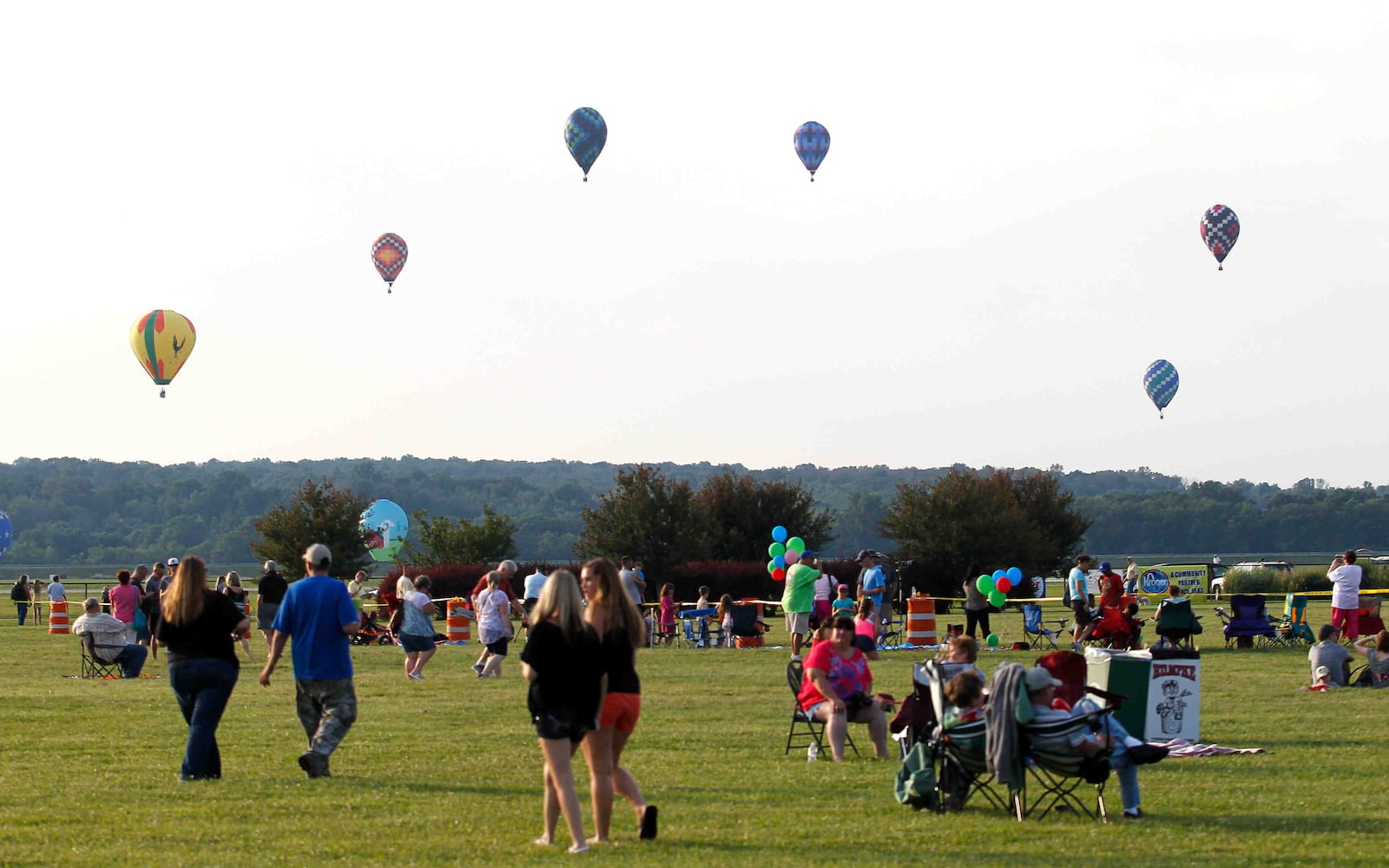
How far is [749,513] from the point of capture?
6100 cm

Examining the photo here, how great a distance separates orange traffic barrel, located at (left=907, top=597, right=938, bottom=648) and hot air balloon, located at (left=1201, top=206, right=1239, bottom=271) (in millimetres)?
32454

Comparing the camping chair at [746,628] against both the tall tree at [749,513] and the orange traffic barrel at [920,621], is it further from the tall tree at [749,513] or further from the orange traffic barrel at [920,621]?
the tall tree at [749,513]

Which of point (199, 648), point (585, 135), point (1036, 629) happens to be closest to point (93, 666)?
point (199, 648)

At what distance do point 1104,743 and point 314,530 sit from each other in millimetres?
51179

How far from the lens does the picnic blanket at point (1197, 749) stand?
1303 cm

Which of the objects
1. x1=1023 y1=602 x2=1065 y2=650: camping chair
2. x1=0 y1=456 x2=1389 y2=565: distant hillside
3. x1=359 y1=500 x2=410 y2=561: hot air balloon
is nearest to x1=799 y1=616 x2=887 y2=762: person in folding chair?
x1=1023 y1=602 x2=1065 y2=650: camping chair

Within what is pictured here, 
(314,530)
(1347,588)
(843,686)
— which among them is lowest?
(843,686)

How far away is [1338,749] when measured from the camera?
13562mm

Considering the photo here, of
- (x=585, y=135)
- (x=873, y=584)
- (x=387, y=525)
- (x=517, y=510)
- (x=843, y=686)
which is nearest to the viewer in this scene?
(x=843, y=686)

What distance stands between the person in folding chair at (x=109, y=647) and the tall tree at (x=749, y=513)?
121ft

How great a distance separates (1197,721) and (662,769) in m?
4.10

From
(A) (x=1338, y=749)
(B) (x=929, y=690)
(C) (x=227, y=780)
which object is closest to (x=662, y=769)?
(B) (x=929, y=690)

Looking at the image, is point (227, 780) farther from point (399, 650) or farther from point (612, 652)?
point (399, 650)

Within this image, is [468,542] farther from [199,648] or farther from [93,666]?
[199,648]
